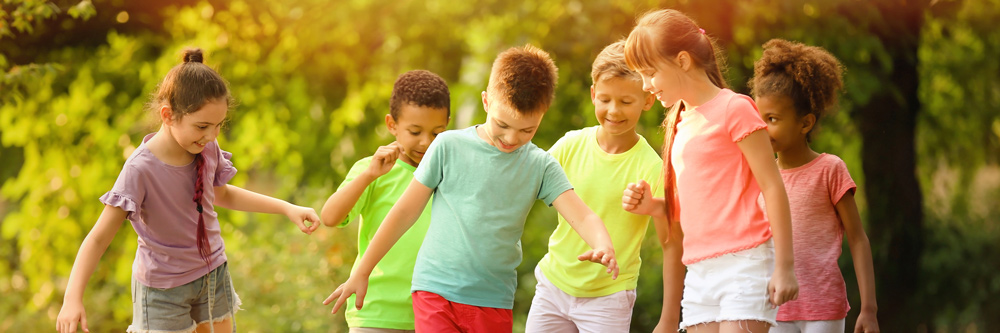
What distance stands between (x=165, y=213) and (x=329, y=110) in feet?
13.9

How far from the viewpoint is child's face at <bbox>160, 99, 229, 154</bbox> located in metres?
3.04

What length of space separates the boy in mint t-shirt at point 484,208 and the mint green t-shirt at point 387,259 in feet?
1.23

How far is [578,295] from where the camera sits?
10.5ft

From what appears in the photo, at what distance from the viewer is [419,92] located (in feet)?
11.0

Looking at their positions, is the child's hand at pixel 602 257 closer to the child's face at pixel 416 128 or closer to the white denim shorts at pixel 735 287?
the white denim shorts at pixel 735 287

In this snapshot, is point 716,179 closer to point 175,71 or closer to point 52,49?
point 175,71

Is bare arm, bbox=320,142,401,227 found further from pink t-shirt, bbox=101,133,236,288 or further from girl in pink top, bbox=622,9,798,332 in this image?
girl in pink top, bbox=622,9,798,332

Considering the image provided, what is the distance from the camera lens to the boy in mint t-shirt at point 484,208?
2740mm

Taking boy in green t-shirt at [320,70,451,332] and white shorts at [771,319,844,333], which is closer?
boy in green t-shirt at [320,70,451,332]

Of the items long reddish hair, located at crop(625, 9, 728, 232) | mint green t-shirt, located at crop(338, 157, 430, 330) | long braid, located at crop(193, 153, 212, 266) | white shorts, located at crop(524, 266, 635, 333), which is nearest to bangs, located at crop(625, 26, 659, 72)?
long reddish hair, located at crop(625, 9, 728, 232)

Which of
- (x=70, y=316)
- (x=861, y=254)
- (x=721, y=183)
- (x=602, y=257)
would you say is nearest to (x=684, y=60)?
(x=721, y=183)

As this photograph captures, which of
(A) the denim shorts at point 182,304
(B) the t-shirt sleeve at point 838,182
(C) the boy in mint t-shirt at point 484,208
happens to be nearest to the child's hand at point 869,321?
(B) the t-shirt sleeve at point 838,182

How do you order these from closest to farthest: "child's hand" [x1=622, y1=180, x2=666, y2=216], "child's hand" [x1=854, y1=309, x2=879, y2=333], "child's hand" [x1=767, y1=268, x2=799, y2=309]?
"child's hand" [x1=767, y1=268, x2=799, y2=309], "child's hand" [x1=622, y1=180, x2=666, y2=216], "child's hand" [x1=854, y1=309, x2=879, y2=333]

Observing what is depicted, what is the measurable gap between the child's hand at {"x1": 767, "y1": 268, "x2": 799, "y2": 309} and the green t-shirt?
69cm
